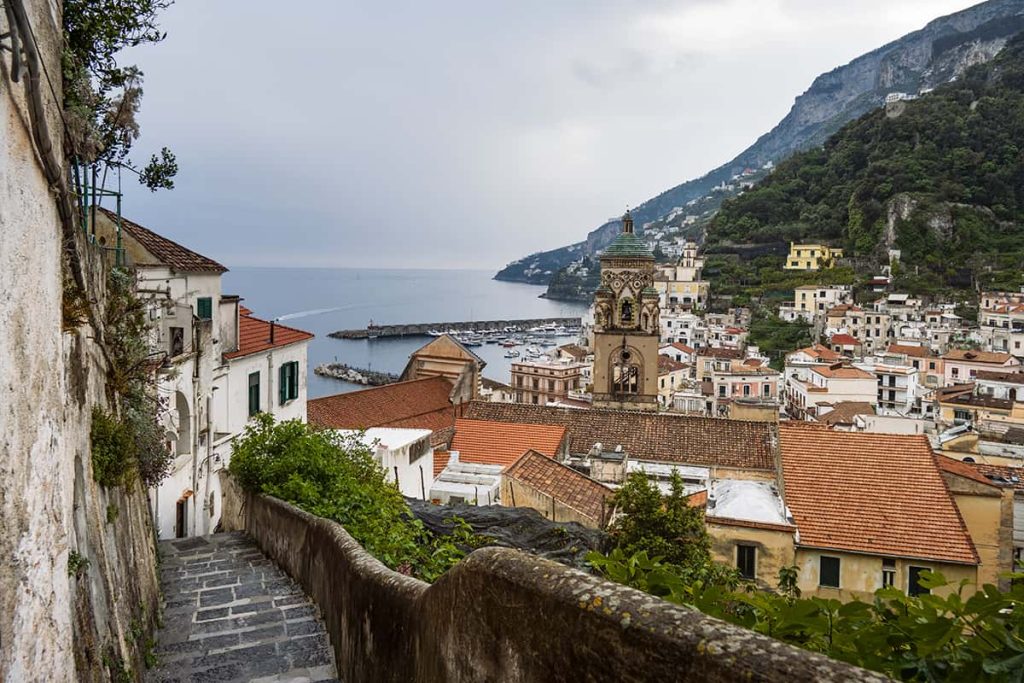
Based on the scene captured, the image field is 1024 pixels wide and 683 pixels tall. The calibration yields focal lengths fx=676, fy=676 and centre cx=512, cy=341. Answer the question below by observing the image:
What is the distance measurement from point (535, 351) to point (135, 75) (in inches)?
4013

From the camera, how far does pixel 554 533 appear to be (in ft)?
36.9

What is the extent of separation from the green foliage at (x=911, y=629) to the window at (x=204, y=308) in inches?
519

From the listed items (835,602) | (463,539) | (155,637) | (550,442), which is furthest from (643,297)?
(835,602)

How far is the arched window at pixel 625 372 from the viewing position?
33.9 metres

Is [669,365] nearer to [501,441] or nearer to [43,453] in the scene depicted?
[501,441]

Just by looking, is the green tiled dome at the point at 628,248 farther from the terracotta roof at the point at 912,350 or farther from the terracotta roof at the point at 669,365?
the terracotta roof at the point at 912,350

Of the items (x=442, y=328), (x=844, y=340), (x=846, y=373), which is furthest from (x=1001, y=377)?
(x=442, y=328)

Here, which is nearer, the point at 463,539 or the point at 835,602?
the point at 835,602

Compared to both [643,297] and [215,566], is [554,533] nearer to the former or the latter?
[215,566]

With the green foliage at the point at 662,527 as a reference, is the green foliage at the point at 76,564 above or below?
above

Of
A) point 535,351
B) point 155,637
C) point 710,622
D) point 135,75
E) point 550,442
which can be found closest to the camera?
point 710,622

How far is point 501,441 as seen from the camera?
68.6ft

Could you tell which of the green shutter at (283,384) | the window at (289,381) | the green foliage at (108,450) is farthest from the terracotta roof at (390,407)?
the green foliage at (108,450)

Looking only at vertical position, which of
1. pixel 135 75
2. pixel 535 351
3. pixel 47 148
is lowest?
pixel 535 351
